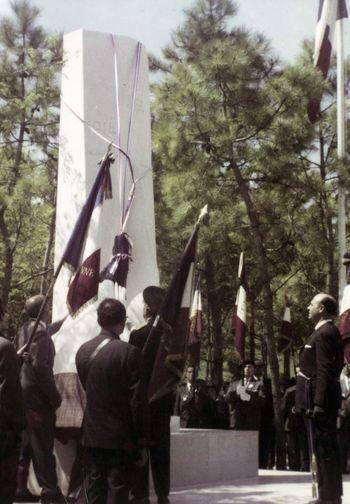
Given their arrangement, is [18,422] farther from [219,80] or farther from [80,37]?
[219,80]

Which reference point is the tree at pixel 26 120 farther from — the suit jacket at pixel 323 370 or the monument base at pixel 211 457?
the suit jacket at pixel 323 370

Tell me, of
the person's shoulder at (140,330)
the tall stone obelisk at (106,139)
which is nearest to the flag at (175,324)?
the person's shoulder at (140,330)

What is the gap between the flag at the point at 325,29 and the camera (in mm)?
15266

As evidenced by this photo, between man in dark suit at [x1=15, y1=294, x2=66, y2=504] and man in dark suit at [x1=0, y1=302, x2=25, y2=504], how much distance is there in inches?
80.2

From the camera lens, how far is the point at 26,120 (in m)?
12.3

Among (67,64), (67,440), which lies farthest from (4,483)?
(67,64)

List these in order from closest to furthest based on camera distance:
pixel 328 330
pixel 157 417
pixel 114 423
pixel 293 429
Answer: pixel 114 423 < pixel 328 330 < pixel 157 417 < pixel 293 429

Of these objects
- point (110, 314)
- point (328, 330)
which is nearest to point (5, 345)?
point (110, 314)

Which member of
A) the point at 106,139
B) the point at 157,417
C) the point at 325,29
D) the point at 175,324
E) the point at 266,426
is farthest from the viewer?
the point at 325,29

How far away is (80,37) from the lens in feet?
33.3

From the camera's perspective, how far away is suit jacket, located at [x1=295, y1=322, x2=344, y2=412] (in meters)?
6.90

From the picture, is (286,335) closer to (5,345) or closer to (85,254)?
(85,254)

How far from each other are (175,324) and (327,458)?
60.3 inches

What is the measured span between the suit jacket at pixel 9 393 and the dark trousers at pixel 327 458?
2.50m
